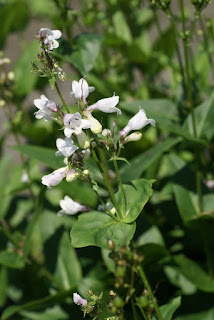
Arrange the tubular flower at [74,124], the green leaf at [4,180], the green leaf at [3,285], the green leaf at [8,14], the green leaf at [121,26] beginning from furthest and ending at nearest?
the green leaf at [121,26] < the green leaf at [8,14] < the green leaf at [4,180] < the green leaf at [3,285] < the tubular flower at [74,124]

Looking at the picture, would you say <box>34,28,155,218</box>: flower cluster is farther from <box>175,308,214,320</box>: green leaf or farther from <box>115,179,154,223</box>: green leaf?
<box>175,308,214,320</box>: green leaf

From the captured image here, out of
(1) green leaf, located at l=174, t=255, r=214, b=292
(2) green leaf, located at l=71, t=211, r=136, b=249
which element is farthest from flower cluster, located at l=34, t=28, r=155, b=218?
(1) green leaf, located at l=174, t=255, r=214, b=292

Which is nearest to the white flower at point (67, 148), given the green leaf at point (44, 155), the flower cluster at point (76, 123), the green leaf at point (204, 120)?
the flower cluster at point (76, 123)

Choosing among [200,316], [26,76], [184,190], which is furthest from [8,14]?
[200,316]

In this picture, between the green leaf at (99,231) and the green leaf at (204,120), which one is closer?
the green leaf at (99,231)

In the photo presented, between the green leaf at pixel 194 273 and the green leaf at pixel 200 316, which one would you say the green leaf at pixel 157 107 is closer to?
the green leaf at pixel 194 273

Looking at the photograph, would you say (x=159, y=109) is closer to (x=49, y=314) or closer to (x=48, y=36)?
(x=48, y=36)
